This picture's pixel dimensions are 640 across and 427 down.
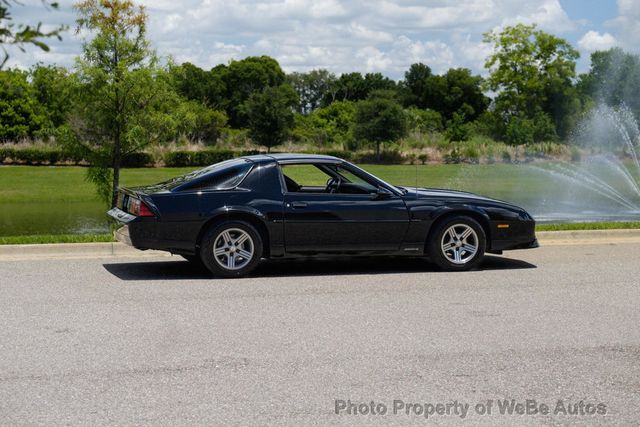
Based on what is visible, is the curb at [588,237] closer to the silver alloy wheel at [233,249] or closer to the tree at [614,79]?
the silver alloy wheel at [233,249]

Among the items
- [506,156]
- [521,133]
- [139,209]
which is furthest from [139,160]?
[139,209]

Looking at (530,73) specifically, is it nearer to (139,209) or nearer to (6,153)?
(6,153)

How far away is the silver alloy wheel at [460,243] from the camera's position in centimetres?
1112

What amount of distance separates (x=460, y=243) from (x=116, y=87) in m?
10.9

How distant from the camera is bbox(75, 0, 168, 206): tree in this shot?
1975 cm

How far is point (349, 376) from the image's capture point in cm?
636

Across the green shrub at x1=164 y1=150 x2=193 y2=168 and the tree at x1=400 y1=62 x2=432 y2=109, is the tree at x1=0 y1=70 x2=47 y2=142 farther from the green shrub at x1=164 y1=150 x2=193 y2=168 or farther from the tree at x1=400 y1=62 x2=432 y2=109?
the tree at x1=400 y1=62 x2=432 y2=109

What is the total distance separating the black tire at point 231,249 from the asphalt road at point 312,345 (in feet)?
0.68

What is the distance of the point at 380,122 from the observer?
4959cm

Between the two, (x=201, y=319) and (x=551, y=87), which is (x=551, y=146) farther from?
(x=201, y=319)

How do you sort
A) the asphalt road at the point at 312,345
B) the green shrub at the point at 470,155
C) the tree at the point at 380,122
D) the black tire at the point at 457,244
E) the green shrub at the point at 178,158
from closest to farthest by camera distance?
the asphalt road at the point at 312,345
the black tire at the point at 457,244
the green shrub at the point at 178,158
the tree at the point at 380,122
the green shrub at the point at 470,155

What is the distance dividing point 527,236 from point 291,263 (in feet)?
9.71

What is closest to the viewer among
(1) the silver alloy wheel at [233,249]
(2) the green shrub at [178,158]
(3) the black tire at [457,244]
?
(1) the silver alloy wheel at [233,249]

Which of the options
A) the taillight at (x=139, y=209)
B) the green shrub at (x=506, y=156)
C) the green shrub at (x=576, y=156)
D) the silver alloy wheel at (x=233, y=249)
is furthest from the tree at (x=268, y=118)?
the silver alloy wheel at (x=233, y=249)
